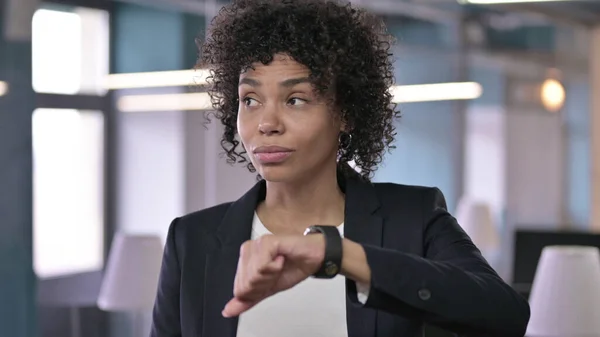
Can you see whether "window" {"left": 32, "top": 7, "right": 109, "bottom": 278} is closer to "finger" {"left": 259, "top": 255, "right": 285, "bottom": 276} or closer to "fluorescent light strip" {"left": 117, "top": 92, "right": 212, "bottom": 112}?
"fluorescent light strip" {"left": 117, "top": 92, "right": 212, "bottom": 112}

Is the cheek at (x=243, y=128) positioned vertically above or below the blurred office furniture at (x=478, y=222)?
above

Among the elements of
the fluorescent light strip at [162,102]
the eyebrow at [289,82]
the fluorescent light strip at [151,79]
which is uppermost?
the fluorescent light strip at [151,79]

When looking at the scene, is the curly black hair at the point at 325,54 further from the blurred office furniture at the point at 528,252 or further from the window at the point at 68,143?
the blurred office furniture at the point at 528,252

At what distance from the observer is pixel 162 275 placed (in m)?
1.93

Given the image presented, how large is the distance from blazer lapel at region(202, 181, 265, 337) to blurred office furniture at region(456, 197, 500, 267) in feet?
20.2

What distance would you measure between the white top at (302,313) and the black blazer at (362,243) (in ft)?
0.18

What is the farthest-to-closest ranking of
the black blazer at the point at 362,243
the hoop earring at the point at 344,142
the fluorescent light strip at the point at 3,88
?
the fluorescent light strip at the point at 3,88 → the hoop earring at the point at 344,142 → the black blazer at the point at 362,243

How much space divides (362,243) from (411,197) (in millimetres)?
246

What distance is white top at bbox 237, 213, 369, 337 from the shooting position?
1.88m

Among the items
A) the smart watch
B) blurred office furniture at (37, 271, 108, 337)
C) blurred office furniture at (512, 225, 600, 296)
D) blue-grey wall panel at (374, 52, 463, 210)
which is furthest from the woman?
blue-grey wall panel at (374, 52, 463, 210)

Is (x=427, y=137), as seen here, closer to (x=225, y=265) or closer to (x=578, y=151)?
(x=578, y=151)

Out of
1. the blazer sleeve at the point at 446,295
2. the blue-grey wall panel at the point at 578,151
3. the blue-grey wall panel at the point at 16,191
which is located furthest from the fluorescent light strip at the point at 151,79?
the blue-grey wall panel at the point at 578,151

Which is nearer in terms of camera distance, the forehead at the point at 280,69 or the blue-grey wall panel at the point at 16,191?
the forehead at the point at 280,69

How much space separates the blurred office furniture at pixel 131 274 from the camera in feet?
13.8
